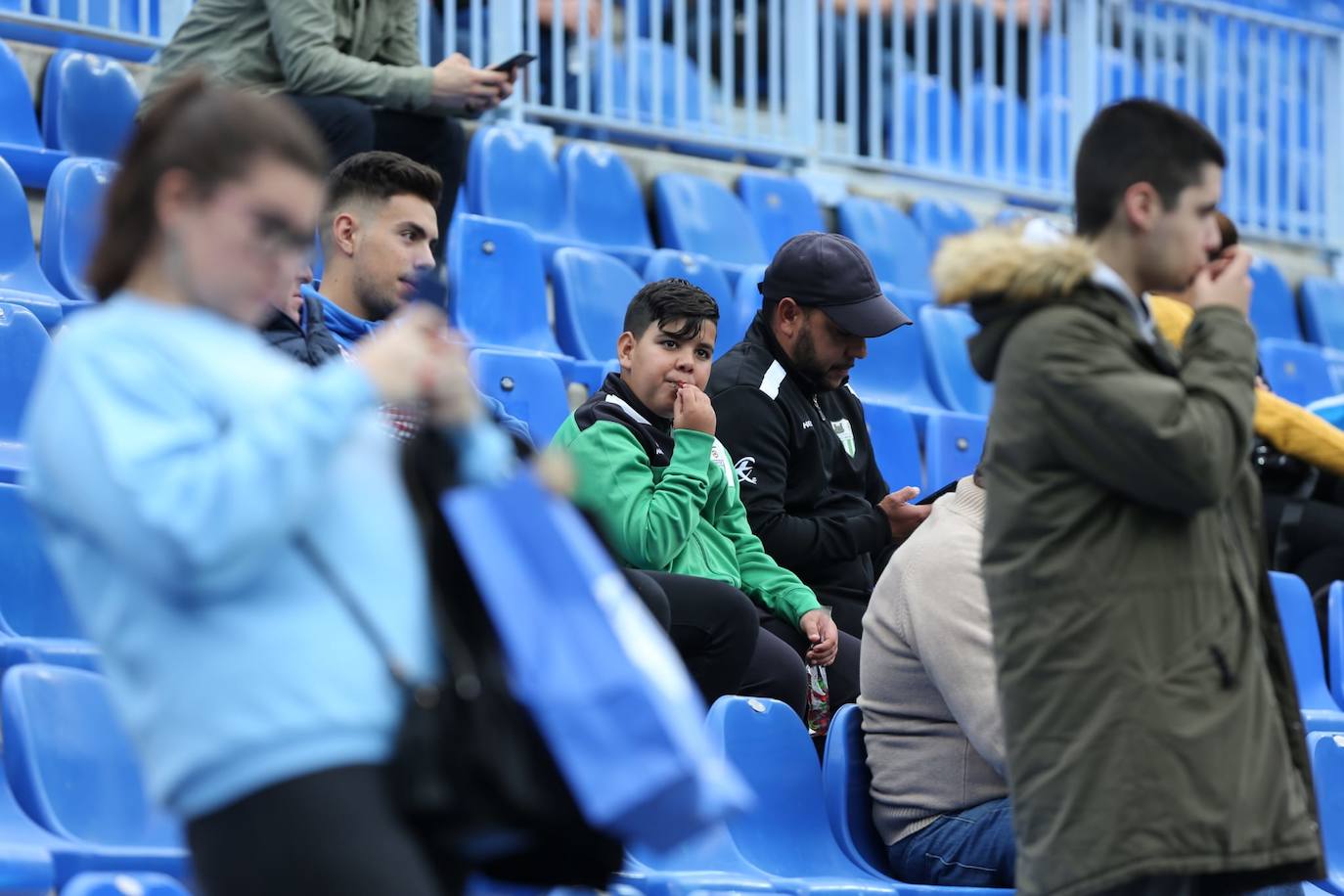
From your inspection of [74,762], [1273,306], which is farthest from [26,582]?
[1273,306]

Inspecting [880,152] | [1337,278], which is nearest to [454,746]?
[880,152]

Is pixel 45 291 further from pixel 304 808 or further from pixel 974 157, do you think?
pixel 974 157

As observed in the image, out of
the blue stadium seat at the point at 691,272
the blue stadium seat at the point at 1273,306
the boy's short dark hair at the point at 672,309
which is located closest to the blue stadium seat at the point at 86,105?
the blue stadium seat at the point at 691,272

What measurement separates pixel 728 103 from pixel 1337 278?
10.8ft

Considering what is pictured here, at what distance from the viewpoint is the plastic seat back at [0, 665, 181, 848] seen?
2734 millimetres

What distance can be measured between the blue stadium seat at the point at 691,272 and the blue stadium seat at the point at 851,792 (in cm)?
234

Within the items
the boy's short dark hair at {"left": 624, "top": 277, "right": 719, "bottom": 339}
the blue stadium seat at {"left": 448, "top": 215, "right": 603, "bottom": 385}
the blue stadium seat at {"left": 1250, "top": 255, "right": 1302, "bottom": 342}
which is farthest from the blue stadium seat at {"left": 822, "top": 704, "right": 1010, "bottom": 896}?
the blue stadium seat at {"left": 1250, "top": 255, "right": 1302, "bottom": 342}

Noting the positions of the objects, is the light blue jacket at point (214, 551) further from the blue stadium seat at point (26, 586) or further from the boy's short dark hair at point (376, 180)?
the boy's short dark hair at point (376, 180)

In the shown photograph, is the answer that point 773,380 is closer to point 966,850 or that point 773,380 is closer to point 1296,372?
point 966,850

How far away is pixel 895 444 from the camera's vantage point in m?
5.47

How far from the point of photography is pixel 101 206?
Answer: 1.68 metres

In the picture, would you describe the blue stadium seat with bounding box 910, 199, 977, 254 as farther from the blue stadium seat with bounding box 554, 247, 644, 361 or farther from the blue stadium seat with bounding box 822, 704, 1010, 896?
the blue stadium seat with bounding box 822, 704, 1010, 896

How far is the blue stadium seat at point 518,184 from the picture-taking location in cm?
585

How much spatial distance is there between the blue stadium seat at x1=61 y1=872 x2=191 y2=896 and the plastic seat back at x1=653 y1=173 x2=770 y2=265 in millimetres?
4032
